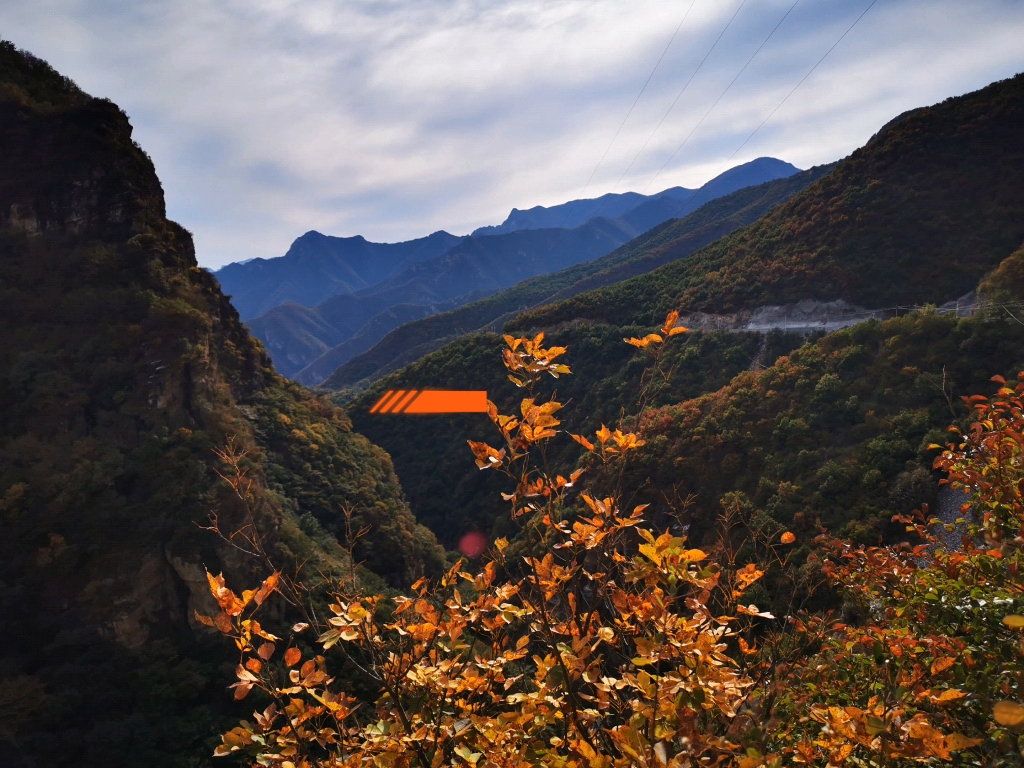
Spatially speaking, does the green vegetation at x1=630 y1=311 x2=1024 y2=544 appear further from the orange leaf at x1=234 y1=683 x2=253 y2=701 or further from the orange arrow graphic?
the orange arrow graphic

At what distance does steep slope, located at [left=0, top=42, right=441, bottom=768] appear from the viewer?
12789mm

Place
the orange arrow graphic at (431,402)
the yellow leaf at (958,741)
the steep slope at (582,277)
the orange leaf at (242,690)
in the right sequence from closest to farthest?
the yellow leaf at (958,741) → the orange leaf at (242,690) → the orange arrow graphic at (431,402) → the steep slope at (582,277)

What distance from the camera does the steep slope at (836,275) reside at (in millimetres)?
23047

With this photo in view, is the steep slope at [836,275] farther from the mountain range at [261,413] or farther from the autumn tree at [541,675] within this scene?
the autumn tree at [541,675]

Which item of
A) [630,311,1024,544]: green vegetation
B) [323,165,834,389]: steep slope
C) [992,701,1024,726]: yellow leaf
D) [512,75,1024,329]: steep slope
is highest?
[323,165,834,389]: steep slope

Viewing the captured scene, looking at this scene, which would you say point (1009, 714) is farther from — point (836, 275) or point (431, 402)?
point (431, 402)

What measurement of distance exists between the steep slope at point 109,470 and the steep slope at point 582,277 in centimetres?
6451

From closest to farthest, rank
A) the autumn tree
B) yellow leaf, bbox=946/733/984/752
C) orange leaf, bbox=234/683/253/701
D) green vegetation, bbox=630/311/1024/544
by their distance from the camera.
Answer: yellow leaf, bbox=946/733/984/752 < the autumn tree < orange leaf, bbox=234/683/253/701 < green vegetation, bbox=630/311/1024/544

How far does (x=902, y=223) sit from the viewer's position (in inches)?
1061

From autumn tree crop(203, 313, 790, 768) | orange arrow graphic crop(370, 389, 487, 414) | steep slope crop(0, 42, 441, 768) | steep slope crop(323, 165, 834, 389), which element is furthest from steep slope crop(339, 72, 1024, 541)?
steep slope crop(323, 165, 834, 389)

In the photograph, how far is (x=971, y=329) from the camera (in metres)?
16.4

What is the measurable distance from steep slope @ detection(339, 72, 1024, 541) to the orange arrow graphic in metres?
1.42

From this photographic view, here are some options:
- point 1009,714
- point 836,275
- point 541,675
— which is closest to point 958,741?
point 1009,714

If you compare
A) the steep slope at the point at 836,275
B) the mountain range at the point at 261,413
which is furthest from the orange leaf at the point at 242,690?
the steep slope at the point at 836,275
